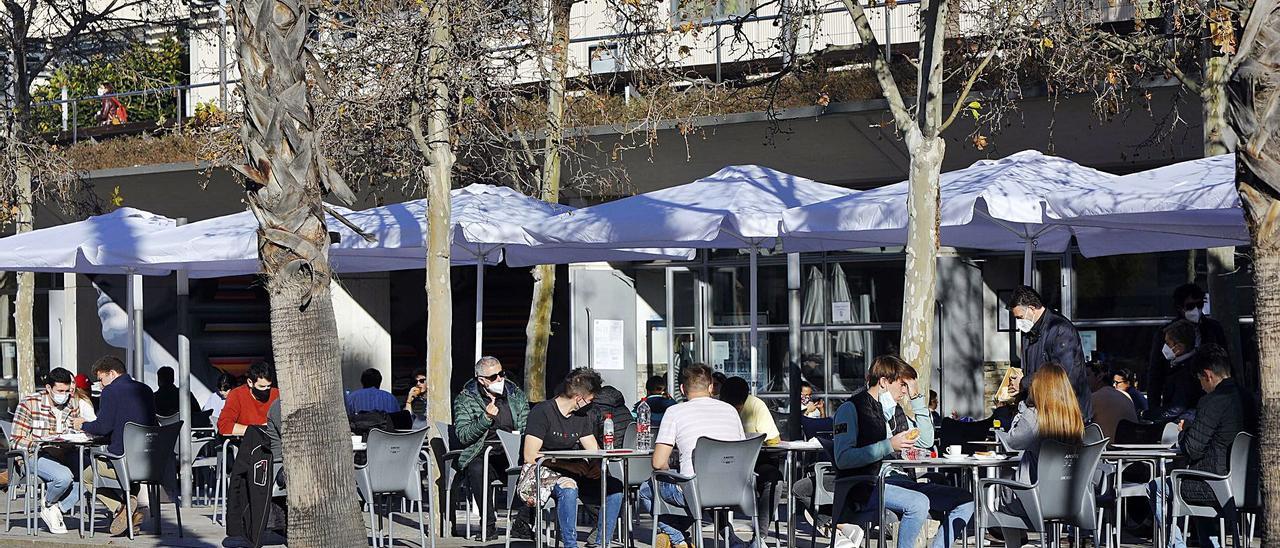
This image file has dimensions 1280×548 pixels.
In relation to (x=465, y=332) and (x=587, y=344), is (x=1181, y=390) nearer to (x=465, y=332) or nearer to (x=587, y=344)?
(x=587, y=344)

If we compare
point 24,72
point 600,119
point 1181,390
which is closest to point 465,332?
point 600,119

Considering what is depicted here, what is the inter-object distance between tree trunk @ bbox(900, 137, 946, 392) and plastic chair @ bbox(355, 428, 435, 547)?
3.46m

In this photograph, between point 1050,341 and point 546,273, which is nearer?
point 1050,341

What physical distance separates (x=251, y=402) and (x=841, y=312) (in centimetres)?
816

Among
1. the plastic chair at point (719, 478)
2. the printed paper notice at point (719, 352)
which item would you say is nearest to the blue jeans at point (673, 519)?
the plastic chair at point (719, 478)

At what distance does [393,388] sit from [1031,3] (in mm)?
13426

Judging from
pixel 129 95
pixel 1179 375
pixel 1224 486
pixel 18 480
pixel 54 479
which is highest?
pixel 129 95

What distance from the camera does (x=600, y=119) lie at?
19000 millimetres

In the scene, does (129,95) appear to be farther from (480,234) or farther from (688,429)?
(688,429)

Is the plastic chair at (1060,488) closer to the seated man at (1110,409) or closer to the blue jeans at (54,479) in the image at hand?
the seated man at (1110,409)

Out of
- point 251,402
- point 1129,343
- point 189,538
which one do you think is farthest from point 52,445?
point 1129,343

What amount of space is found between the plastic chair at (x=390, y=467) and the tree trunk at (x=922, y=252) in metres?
3.46

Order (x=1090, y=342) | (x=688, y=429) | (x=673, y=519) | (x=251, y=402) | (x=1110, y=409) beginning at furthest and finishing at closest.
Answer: (x=1090, y=342) → (x=251, y=402) → (x=1110, y=409) → (x=673, y=519) → (x=688, y=429)

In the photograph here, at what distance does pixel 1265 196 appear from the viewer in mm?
6551
